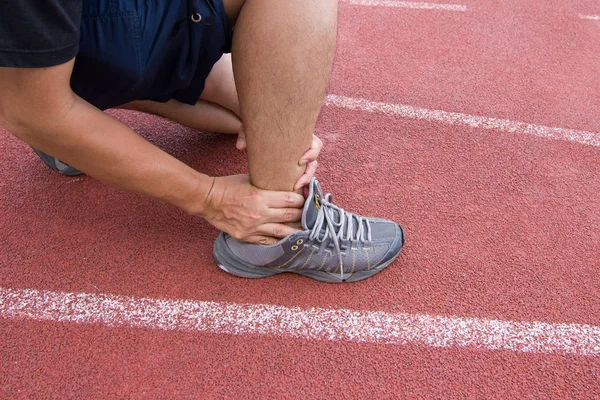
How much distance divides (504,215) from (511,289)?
14.3 inches

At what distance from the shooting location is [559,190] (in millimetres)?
2145

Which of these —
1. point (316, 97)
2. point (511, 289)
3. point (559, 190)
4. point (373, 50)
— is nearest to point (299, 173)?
point (316, 97)

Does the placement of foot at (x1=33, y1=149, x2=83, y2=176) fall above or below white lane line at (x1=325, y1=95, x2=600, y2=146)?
below

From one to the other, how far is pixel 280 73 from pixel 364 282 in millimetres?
758

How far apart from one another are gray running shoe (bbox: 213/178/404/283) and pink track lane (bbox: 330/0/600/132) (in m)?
1.04

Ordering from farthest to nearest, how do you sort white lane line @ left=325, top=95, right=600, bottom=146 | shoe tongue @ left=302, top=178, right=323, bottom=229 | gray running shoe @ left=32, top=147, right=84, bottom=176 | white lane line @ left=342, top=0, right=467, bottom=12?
white lane line @ left=342, top=0, right=467, bottom=12, white lane line @ left=325, top=95, right=600, bottom=146, gray running shoe @ left=32, top=147, right=84, bottom=176, shoe tongue @ left=302, top=178, right=323, bottom=229

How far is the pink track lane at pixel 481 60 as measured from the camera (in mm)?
2605

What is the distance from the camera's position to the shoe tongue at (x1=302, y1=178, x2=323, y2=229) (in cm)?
161

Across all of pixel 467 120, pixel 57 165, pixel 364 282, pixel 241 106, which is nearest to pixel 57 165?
pixel 57 165

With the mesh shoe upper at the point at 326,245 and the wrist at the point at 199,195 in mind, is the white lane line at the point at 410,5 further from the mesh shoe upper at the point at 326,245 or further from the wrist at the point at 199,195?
the wrist at the point at 199,195

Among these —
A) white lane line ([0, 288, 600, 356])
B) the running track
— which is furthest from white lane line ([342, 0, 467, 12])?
white lane line ([0, 288, 600, 356])

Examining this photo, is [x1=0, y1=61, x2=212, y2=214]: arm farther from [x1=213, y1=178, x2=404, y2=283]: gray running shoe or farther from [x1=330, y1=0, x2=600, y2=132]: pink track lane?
[x1=330, y1=0, x2=600, y2=132]: pink track lane

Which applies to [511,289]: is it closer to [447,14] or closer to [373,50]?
[373,50]

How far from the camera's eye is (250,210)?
160 centimetres
